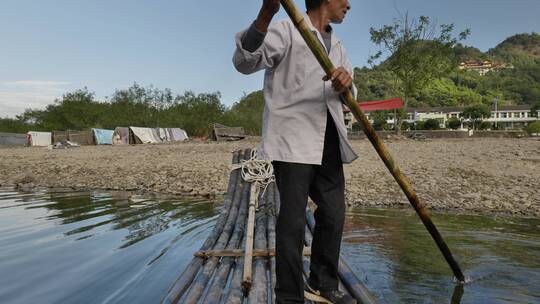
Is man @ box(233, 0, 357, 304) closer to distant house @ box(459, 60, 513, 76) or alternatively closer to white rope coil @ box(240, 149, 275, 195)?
white rope coil @ box(240, 149, 275, 195)

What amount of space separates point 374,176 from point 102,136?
23.4 m

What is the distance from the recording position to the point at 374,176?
366 inches

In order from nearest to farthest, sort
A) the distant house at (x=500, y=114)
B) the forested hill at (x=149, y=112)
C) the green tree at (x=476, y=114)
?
the forested hill at (x=149, y=112)
the green tree at (x=476, y=114)
the distant house at (x=500, y=114)

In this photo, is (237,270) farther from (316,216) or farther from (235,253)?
(316,216)

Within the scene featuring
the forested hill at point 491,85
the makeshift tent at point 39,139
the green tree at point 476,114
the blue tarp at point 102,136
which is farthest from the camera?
the forested hill at point 491,85

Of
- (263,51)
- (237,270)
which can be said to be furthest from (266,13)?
(237,270)

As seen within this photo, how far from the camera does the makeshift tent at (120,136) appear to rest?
1054 inches

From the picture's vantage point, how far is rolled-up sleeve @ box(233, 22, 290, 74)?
195cm

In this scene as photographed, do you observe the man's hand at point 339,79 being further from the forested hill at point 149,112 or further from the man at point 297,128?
the forested hill at point 149,112

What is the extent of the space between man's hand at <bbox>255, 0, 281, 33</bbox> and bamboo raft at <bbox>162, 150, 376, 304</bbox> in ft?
5.25

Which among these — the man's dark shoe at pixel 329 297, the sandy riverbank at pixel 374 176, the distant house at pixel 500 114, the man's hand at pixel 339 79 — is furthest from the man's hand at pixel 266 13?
the distant house at pixel 500 114

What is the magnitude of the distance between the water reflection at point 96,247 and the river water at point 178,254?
12 millimetres

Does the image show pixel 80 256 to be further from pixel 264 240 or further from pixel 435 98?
pixel 435 98

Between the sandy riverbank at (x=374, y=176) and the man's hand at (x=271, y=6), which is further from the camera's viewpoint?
the sandy riverbank at (x=374, y=176)
